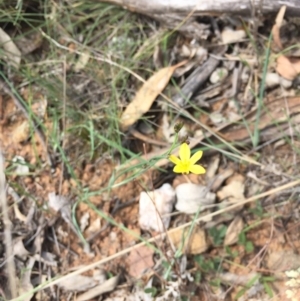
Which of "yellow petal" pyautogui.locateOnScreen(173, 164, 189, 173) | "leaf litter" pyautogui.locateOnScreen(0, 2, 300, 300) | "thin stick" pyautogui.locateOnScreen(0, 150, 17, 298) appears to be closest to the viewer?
"yellow petal" pyautogui.locateOnScreen(173, 164, 189, 173)

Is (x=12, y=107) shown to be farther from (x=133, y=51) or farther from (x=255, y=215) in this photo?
(x=255, y=215)

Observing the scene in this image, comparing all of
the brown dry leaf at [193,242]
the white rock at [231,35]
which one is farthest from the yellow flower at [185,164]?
the white rock at [231,35]

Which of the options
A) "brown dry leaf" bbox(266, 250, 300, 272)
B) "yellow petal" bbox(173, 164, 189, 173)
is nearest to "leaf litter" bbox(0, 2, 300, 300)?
"brown dry leaf" bbox(266, 250, 300, 272)

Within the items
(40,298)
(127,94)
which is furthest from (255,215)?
(40,298)

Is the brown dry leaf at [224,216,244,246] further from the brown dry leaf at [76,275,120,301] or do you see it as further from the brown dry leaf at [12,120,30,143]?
the brown dry leaf at [12,120,30,143]

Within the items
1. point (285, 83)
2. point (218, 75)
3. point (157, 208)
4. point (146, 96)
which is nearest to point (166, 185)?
point (157, 208)

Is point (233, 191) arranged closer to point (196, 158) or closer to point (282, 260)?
point (282, 260)

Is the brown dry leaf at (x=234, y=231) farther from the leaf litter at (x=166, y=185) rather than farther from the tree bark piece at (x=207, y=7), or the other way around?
the tree bark piece at (x=207, y=7)
